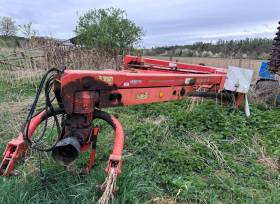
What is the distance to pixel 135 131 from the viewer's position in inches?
205

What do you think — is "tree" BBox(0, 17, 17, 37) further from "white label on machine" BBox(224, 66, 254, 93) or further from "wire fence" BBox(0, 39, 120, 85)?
"white label on machine" BBox(224, 66, 254, 93)

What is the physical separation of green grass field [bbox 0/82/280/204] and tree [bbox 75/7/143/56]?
10.7 m

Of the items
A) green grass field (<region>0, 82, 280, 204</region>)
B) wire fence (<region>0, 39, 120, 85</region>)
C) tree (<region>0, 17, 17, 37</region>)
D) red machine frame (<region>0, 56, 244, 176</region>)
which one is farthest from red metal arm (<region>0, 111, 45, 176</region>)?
tree (<region>0, 17, 17, 37</region>)

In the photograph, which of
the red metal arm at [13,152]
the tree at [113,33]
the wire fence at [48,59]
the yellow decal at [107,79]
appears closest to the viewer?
the yellow decal at [107,79]

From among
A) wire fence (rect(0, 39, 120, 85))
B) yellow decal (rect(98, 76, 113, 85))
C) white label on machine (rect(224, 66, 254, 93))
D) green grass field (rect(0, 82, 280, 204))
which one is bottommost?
green grass field (rect(0, 82, 280, 204))

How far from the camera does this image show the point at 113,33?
670 inches

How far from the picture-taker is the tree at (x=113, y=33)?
16.8 metres

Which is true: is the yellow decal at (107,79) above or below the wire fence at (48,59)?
above

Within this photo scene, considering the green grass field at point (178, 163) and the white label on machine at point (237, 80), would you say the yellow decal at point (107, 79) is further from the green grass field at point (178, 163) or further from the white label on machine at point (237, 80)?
the white label on machine at point (237, 80)

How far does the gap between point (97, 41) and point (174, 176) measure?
13.8 m

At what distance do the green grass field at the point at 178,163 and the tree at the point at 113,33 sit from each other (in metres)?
10.7

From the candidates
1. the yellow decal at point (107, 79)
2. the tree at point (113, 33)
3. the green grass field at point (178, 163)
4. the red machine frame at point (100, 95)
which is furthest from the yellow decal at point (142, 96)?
→ the tree at point (113, 33)

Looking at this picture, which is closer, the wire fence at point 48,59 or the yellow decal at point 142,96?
the yellow decal at point 142,96

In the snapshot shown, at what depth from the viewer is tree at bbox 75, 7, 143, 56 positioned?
662 inches
